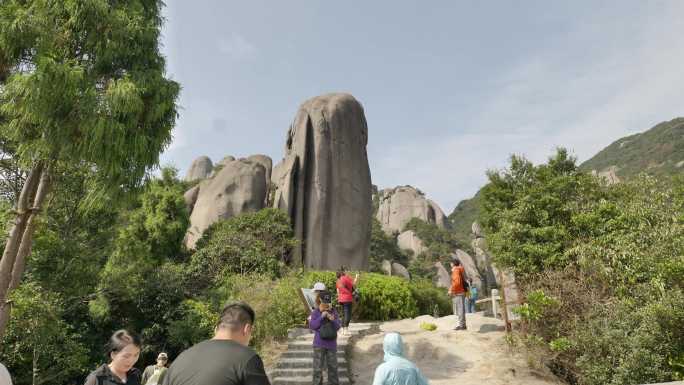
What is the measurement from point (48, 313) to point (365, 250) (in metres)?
15.8

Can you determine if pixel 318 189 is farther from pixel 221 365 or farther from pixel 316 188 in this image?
pixel 221 365

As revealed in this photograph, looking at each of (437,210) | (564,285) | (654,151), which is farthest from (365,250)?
(654,151)

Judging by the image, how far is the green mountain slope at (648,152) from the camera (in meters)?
58.5

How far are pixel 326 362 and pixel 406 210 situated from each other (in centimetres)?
5004

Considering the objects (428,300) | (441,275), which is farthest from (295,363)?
(441,275)

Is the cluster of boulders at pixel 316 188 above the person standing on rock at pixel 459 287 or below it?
above

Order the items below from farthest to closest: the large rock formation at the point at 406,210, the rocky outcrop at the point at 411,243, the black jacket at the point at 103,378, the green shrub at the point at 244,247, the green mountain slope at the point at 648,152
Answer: the green mountain slope at the point at 648,152, the large rock formation at the point at 406,210, the rocky outcrop at the point at 411,243, the green shrub at the point at 244,247, the black jacket at the point at 103,378

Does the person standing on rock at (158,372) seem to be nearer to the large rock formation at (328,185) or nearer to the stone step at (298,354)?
the stone step at (298,354)

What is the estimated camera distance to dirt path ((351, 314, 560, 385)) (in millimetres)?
9875

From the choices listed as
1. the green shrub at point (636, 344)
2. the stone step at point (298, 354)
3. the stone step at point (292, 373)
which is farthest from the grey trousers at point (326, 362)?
the green shrub at point (636, 344)

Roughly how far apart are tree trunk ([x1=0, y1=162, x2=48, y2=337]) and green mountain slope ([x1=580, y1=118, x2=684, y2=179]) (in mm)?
52969

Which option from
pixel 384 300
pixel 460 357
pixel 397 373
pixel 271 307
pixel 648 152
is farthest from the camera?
pixel 648 152

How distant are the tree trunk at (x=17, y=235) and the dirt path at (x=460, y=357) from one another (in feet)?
23.6

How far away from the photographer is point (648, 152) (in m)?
68.6
